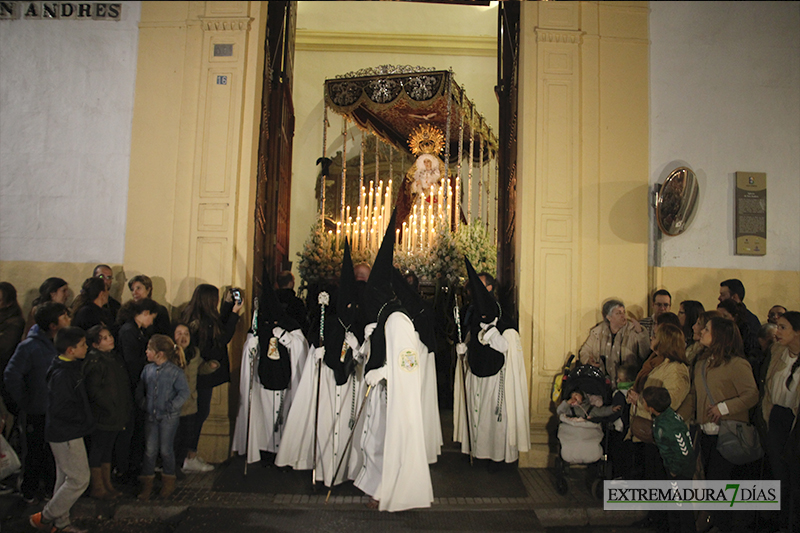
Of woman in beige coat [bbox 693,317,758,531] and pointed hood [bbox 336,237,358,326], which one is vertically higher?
pointed hood [bbox 336,237,358,326]

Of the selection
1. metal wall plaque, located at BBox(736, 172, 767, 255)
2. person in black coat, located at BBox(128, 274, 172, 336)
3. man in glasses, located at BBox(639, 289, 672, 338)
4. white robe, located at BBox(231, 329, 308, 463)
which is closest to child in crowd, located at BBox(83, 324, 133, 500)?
person in black coat, located at BBox(128, 274, 172, 336)

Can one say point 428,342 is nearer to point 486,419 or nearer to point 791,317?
point 486,419

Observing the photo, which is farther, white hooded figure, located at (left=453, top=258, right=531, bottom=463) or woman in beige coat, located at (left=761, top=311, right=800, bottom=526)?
white hooded figure, located at (left=453, top=258, right=531, bottom=463)

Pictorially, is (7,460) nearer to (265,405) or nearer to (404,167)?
(265,405)

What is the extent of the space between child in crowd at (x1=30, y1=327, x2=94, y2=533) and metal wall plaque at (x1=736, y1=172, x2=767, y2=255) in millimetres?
6572

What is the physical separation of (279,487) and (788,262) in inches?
237

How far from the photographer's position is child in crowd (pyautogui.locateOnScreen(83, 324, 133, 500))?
→ 429 cm

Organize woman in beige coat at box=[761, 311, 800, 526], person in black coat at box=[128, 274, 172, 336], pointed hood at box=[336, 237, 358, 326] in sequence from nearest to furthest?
1. woman in beige coat at box=[761, 311, 800, 526]
2. pointed hood at box=[336, 237, 358, 326]
3. person in black coat at box=[128, 274, 172, 336]

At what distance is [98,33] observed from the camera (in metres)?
6.41

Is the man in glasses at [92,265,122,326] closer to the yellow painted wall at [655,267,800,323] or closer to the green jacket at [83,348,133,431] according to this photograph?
the green jacket at [83,348,133,431]

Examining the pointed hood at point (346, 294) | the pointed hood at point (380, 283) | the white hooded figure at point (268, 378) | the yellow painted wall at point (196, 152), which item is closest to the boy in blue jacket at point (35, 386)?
the yellow painted wall at point (196, 152)

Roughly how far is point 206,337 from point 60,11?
174 inches

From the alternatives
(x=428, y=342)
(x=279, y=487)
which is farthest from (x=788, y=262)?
(x=279, y=487)

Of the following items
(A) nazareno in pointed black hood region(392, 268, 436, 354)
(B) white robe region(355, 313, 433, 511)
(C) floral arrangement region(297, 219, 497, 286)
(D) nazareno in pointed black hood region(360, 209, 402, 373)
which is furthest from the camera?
(C) floral arrangement region(297, 219, 497, 286)
